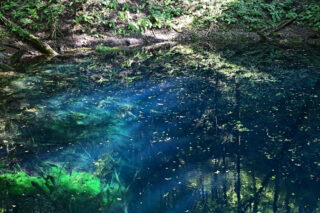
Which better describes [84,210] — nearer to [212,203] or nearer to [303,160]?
[212,203]

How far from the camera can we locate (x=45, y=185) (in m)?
3.99

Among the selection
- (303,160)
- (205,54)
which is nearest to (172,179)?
(303,160)

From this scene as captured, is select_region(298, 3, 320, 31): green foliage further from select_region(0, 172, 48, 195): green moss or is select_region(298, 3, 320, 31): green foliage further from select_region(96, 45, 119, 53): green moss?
select_region(0, 172, 48, 195): green moss

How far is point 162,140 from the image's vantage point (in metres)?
5.08

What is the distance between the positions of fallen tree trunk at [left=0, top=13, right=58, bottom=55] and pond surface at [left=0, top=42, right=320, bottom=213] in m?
2.50

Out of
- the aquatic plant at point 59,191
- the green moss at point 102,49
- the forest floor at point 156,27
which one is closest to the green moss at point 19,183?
the aquatic plant at point 59,191

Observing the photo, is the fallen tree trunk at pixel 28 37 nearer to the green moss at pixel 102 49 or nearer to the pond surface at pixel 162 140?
the green moss at pixel 102 49

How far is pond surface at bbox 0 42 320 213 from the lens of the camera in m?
3.70

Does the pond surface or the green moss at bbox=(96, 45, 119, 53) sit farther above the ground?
the green moss at bbox=(96, 45, 119, 53)

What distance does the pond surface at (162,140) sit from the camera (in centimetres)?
370

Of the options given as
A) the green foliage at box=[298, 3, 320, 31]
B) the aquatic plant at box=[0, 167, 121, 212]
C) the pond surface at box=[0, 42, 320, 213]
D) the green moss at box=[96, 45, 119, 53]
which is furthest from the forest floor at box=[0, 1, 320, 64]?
the aquatic plant at box=[0, 167, 121, 212]

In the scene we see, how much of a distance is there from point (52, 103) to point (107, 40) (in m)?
6.85

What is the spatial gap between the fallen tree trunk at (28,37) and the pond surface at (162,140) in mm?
2499

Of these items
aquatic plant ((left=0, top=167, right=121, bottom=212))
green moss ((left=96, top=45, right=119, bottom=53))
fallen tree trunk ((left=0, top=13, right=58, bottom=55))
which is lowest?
aquatic plant ((left=0, top=167, right=121, bottom=212))
